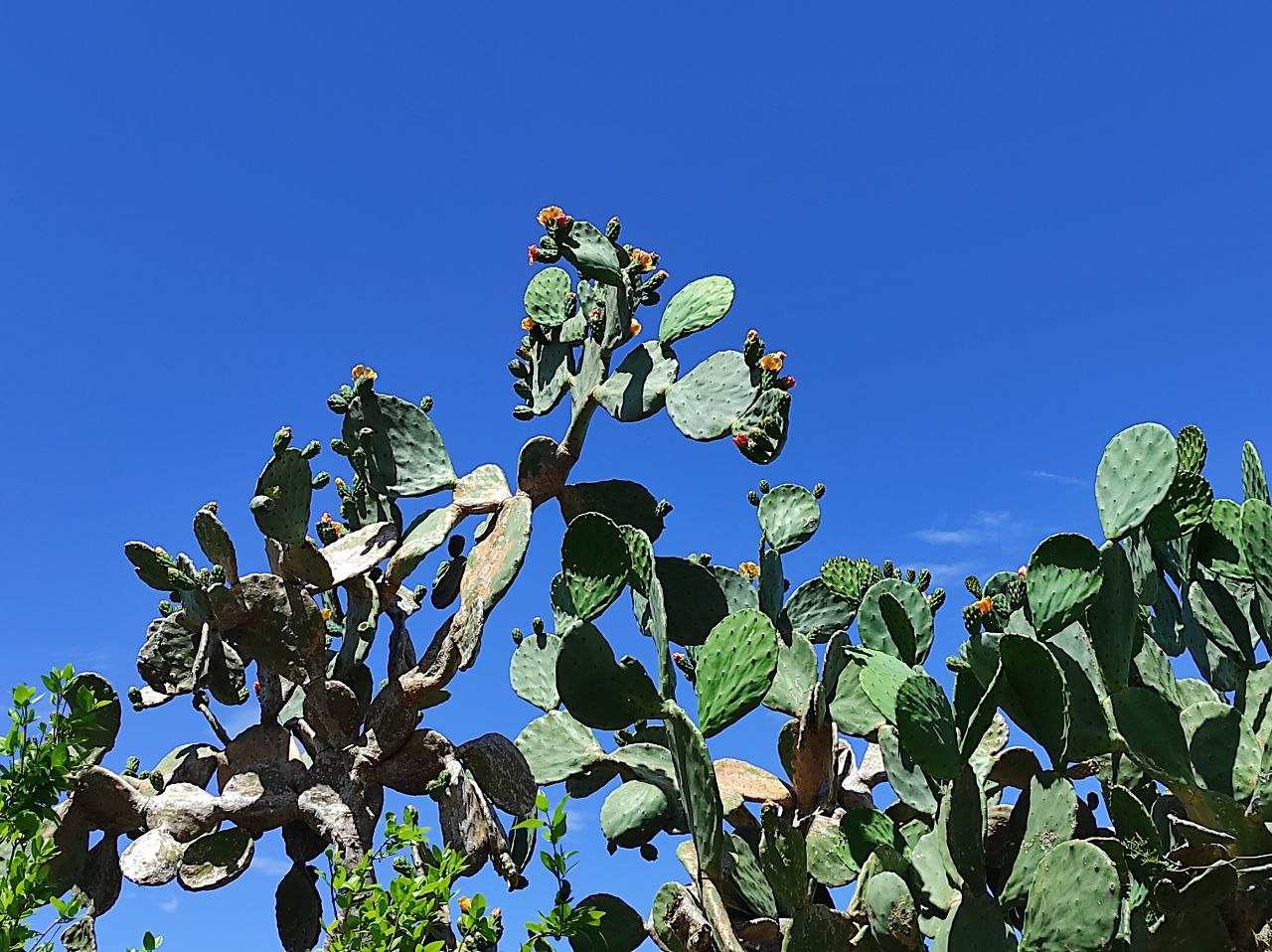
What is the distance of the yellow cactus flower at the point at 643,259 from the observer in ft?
14.3

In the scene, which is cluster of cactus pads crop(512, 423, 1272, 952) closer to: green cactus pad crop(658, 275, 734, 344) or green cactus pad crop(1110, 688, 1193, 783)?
green cactus pad crop(1110, 688, 1193, 783)

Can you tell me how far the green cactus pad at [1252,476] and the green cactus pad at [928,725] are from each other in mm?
1729

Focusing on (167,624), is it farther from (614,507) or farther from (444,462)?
(614,507)

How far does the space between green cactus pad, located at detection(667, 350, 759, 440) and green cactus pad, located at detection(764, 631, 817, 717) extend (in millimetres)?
818

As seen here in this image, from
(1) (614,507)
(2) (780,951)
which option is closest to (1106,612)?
(2) (780,951)

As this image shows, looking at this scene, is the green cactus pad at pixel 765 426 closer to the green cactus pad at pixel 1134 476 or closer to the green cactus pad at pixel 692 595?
the green cactus pad at pixel 692 595

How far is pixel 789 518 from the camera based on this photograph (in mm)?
4465

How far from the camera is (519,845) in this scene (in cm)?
390

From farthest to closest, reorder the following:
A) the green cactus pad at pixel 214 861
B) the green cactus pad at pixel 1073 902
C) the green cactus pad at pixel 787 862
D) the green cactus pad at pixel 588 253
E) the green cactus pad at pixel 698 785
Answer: the green cactus pad at pixel 588 253 → the green cactus pad at pixel 214 861 → the green cactus pad at pixel 787 862 → the green cactus pad at pixel 698 785 → the green cactus pad at pixel 1073 902

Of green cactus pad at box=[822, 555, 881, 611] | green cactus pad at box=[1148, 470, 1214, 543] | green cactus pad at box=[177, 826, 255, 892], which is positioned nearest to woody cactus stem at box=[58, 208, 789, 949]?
green cactus pad at box=[177, 826, 255, 892]

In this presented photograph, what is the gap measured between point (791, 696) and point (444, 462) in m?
1.49

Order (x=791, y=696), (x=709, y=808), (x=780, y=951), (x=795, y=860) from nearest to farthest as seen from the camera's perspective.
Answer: (x=709, y=808), (x=795, y=860), (x=780, y=951), (x=791, y=696)

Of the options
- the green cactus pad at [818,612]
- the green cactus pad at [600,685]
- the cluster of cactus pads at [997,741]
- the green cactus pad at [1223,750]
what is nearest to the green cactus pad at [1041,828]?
the cluster of cactus pads at [997,741]

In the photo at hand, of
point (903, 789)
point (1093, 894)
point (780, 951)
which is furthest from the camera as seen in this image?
point (903, 789)
